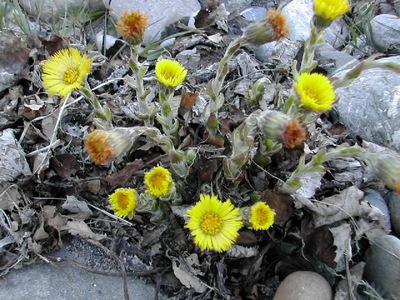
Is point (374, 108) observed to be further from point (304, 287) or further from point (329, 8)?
point (304, 287)

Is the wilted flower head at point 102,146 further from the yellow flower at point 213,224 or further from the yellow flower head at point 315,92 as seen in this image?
the yellow flower head at point 315,92

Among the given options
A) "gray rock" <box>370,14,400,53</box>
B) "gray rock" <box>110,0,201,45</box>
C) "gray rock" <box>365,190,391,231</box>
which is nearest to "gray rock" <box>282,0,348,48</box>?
"gray rock" <box>370,14,400,53</box>

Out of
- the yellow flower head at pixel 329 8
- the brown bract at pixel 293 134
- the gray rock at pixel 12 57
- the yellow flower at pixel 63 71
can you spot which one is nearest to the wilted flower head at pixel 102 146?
the yellow flower at pixel 63 71

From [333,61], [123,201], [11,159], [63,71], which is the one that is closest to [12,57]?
[11,159]

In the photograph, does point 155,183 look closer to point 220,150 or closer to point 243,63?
point 220,150

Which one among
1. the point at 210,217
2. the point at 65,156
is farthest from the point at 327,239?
the point at 65,156

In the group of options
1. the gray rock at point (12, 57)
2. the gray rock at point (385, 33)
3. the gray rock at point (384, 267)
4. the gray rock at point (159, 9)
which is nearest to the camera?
the gray rock at point (384, 267)
